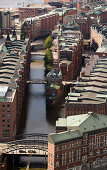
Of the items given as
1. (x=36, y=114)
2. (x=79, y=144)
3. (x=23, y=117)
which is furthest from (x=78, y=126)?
(x=36, y=114)

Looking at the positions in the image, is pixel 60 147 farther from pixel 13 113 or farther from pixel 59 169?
pixel 13 113

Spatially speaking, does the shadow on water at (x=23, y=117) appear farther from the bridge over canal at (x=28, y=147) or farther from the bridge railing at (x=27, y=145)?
the bridge railing at (x=27, y=145)

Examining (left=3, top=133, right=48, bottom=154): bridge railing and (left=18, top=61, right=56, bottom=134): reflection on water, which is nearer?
(left=3, top=133, right=48, bottom=154): bridge railing

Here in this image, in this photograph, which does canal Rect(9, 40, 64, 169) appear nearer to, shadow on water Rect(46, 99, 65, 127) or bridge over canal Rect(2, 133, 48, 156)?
shadow on water Rect(46, 99, 65, 127)

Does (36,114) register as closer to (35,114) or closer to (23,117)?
(35,114)

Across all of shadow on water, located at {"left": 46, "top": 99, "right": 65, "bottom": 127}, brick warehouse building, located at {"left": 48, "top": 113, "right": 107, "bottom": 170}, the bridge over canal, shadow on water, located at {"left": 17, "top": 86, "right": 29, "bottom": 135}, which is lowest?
shadow on water, located at {"left": 46, "top": 99, "right": 65, "bottom": 127}

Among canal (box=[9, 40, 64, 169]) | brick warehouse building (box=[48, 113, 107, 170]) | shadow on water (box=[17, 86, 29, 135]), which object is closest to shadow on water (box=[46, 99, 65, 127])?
canal (box=[9, 40, 64, 169])
